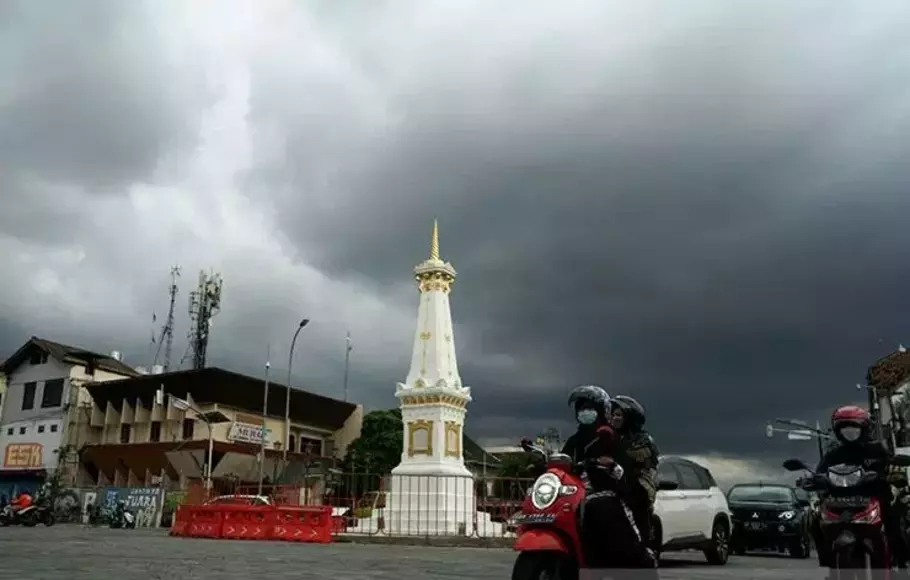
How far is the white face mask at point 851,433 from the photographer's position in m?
6.55

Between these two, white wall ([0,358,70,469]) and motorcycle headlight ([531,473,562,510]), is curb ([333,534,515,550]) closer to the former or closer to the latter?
motorcycle headlight ([531,473,562,510])

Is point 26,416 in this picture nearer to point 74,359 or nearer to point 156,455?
point 74,359

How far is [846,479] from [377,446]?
1924 inches

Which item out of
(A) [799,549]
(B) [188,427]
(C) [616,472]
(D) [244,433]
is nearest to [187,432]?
(B) [188,427]

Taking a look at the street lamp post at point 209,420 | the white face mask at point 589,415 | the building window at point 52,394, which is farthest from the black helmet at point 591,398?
the building window at point 52,394

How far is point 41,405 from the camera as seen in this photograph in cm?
5209

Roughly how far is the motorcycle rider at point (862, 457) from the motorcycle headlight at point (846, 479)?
10 cm

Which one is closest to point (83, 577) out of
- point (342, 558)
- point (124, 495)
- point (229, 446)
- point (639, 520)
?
point (342, 558)

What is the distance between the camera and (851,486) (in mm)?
6363

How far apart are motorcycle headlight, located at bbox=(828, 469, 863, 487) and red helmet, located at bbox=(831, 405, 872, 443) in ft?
0.99

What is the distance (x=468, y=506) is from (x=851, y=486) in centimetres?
2000

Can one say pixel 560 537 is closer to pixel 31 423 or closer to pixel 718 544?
pixel 718 544

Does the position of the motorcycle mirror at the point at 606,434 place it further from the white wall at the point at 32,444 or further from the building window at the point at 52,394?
the building window at the point at 52,394

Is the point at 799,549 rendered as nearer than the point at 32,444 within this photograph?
Yes
